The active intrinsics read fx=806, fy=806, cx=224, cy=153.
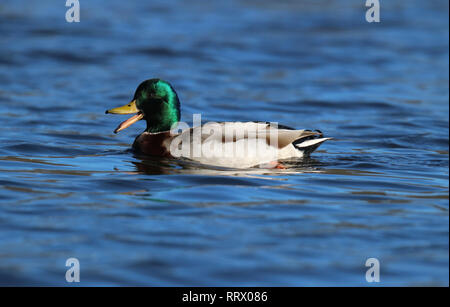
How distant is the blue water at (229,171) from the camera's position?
5.66 m

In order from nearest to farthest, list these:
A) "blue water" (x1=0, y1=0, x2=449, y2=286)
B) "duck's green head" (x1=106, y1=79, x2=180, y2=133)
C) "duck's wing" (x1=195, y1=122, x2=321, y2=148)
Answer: "blue water" (x1=0, y1=0, x2=449, y2=286), "duck's wing" (x1=195, y1=122, x2=321, y2=148), "duck's green head" (x1=106, y1=79, x2=180, y2=133)

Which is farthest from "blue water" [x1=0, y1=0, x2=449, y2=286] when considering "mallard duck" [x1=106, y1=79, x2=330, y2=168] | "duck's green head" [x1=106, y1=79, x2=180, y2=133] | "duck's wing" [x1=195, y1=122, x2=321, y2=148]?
"duck's green head" [x1=106, y1=79, x2=180, y2=133]

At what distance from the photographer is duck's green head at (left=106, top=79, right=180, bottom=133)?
30.2 ft

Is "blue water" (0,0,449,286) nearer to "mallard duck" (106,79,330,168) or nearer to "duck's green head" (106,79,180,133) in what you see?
"mallard duck" (106,79,330,168)

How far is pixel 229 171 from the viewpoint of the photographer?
834 cm

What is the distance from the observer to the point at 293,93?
14.8m

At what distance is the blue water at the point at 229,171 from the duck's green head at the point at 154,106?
1.79 feet

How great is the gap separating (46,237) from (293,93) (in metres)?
9.30

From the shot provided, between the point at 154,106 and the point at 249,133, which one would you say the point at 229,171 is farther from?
the point at 154,106

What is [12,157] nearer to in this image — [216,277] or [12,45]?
[216,277]

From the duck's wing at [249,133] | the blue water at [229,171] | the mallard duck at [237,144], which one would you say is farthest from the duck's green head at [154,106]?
the duck's wing at [249,133]

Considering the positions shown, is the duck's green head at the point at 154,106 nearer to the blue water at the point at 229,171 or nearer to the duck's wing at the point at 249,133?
the blue water at the point at 229,171

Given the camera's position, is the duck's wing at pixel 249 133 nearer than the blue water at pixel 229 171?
No

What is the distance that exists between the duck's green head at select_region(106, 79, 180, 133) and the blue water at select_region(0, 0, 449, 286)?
55 centimetres
